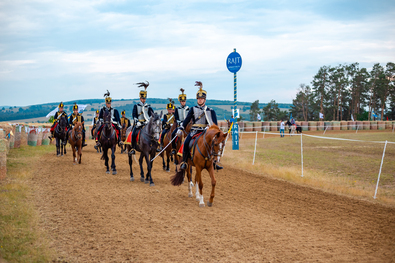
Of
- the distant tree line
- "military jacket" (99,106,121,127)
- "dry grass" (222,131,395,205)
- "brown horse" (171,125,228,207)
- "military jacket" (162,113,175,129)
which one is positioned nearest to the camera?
"brown horse" (171,125,228,207)

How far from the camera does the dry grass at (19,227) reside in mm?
5931

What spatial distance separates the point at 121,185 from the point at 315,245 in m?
8.16

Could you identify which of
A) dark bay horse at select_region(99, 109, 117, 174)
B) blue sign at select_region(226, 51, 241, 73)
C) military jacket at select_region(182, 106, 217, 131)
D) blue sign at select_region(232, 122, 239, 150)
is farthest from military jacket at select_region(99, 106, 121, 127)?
blue sign at select_region(226, 51, 241, 73)

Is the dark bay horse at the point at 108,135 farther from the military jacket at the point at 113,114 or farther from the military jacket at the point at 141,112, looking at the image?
the military jacket at the point at 141,112

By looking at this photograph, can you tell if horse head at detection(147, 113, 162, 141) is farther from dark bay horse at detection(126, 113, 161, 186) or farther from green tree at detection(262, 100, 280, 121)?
green tree at detection(262, 100, 280, 121)

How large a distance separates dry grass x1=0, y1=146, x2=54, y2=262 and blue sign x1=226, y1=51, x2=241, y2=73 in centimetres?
1456

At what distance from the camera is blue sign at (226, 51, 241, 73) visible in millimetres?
21859

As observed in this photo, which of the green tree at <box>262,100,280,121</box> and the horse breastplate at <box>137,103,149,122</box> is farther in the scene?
the green tree at <box>262,100,280,121</box>

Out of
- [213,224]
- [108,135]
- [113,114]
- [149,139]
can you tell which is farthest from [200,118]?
[113,114]

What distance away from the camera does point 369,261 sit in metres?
5.89

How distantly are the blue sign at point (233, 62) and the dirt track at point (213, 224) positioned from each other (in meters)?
11.2

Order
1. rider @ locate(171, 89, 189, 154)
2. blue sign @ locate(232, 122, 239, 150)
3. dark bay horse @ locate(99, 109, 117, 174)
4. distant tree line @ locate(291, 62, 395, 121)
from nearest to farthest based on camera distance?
1. rider @ locate(171, 89, 189, 154)
2. dark bay horse @ locate(99, 109, 117, 174)
3. blue sign @ locate(232, 122, 239, 150)
4. distant tree line @ locate(291, 62, 395, 121)

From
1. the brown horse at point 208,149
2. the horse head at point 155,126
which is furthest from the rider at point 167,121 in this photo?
the brown horse at point 208,149

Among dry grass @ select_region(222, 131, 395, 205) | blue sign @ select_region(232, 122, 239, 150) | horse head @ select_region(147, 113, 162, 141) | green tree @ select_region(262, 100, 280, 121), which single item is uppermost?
green tree @ select_region(262, 100, 280, 121)
